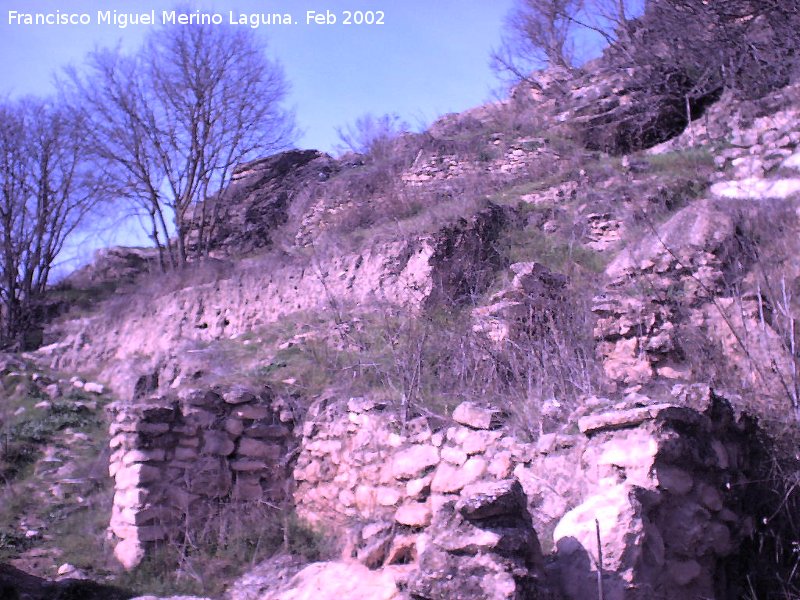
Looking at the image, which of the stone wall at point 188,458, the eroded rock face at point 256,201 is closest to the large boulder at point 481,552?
the stone wall at point 188,458

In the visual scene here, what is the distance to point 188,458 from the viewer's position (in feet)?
23.0

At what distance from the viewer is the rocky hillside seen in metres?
3.71

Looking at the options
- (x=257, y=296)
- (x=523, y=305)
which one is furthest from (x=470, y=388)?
(x=257, y=296)

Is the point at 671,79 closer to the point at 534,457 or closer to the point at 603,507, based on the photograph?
the point at 534,457

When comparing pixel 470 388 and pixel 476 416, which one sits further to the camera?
pixel 470 388

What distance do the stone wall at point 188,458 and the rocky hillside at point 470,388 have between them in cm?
3

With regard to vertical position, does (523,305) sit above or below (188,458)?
above

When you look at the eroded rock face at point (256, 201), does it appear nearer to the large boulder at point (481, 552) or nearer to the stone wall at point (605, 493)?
the stone wall at point (605, 493)

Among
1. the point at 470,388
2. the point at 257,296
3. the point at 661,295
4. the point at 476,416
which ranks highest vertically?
the point at 257,296

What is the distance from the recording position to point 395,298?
30.7 feet

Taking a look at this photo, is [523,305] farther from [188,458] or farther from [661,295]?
[188,458]

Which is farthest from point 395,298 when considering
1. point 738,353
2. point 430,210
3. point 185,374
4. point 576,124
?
point 576,124

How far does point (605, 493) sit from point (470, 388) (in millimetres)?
2670

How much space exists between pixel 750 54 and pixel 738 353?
A: 7777mm
